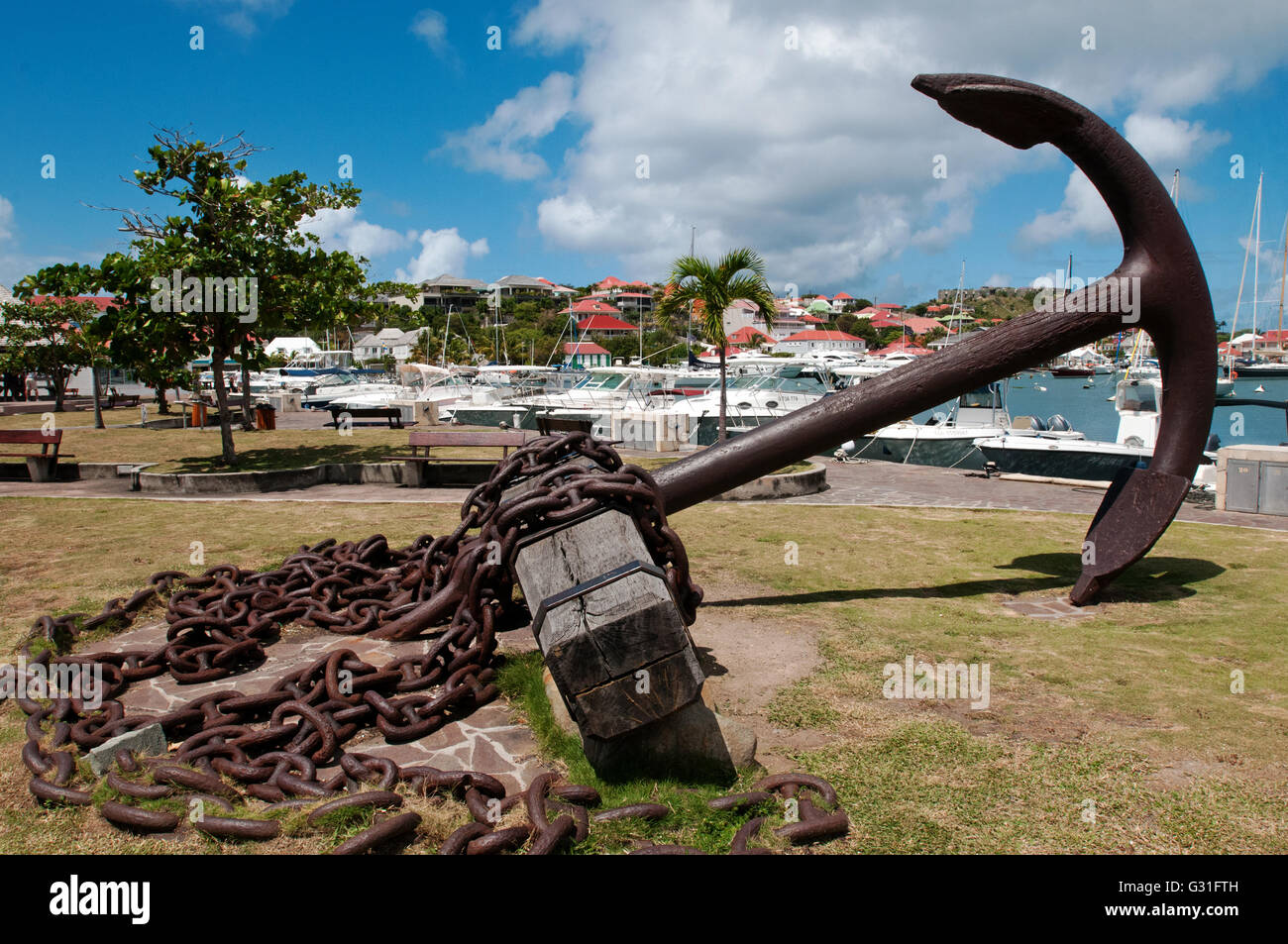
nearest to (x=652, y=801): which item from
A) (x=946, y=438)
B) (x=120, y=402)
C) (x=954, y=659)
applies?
(x=954, y=659)

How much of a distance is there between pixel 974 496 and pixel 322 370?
4484 cm

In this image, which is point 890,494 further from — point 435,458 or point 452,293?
point 452,293

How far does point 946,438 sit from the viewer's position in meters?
17.4

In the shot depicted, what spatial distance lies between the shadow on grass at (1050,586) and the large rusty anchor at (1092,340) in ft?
1.76

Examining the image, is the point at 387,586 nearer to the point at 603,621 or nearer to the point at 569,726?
the point at 569,726

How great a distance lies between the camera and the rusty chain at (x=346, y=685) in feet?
9.37

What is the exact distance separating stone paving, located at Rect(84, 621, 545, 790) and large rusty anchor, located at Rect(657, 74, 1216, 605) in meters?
1.72

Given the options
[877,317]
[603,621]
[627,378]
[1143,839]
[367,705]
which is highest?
[877,317]

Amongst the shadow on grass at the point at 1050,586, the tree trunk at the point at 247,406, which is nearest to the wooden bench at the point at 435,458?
the tree trunk at the point at 247,406

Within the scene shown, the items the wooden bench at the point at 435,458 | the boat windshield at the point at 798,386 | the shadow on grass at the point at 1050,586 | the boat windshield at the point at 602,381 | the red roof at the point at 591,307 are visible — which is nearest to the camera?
the shadow on grass at the point at 1050,586

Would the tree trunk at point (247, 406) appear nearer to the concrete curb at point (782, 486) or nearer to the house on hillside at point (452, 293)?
the concrete curb at point (782, 486)

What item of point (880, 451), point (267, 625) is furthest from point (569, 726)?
point (880, 451)

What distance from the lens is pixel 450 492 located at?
11.2 metres

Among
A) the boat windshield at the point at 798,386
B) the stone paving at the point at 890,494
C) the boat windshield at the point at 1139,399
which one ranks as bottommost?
the stone paving at the point at 890,494
